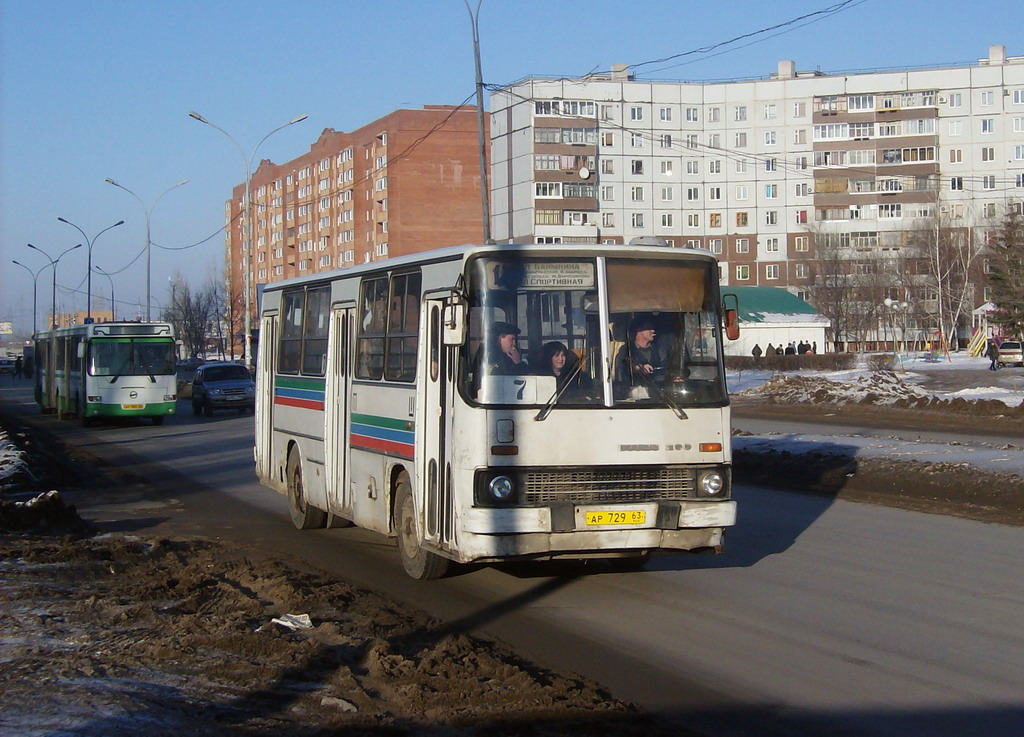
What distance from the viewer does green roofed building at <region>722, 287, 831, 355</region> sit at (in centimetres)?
8425

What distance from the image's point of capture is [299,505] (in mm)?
13352

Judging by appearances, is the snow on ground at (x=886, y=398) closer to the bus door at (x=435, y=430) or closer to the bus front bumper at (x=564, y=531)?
the bus front bumper at (x=564, y=531)

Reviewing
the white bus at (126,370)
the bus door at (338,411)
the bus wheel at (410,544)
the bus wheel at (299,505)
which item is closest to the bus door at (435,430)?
the bus wheel at (410,544)

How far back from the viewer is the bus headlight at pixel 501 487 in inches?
335

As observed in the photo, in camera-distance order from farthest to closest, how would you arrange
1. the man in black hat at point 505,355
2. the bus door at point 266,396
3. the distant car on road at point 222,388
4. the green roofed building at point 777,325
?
1. the green roofed building at point 777,325
2. the distant car on road at point 222,388
3. the bus door at point 266,396
4. the man in black hat at point 505,355

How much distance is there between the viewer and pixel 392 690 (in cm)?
638

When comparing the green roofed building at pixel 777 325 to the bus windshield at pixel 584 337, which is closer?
the bus windshield at pixel 584 337

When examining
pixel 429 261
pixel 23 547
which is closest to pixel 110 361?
pixel 23 547

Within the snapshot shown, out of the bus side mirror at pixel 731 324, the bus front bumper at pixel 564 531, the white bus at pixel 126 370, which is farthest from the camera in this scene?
the white bus at pixel 126 370

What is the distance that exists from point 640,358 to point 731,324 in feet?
3.05

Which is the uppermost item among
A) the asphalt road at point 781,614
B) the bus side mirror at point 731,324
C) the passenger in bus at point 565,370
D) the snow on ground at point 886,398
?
the bus side mirror at point 731,324

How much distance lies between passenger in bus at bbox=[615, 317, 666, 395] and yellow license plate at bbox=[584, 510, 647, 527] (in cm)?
97

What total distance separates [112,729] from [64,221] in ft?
245

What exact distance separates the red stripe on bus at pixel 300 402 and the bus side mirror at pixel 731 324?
481cm
